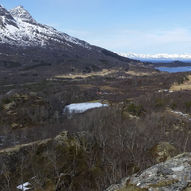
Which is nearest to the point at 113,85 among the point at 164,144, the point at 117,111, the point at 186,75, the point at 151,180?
the point at 186,75

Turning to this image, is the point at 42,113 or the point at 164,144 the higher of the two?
the point at 164,144

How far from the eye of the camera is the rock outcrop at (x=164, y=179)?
17.7ft

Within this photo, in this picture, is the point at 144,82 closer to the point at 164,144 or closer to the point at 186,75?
the point at 186,75

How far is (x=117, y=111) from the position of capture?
66750 mm

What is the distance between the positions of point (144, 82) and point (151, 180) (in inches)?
6857

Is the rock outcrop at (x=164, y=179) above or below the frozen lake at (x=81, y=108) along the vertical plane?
above

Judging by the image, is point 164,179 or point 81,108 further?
point 81,108

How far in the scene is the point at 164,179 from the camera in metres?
5.74

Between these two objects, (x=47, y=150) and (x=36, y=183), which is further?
(x=47, y=150)

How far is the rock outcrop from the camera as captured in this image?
213 inches

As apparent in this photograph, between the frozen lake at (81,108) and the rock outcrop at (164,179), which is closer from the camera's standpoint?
the rock outcrop at (164,179)

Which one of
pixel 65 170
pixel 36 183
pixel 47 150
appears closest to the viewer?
pixel 36 183

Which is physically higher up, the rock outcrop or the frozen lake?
the rock outcrop

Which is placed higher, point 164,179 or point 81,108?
point 164,179
